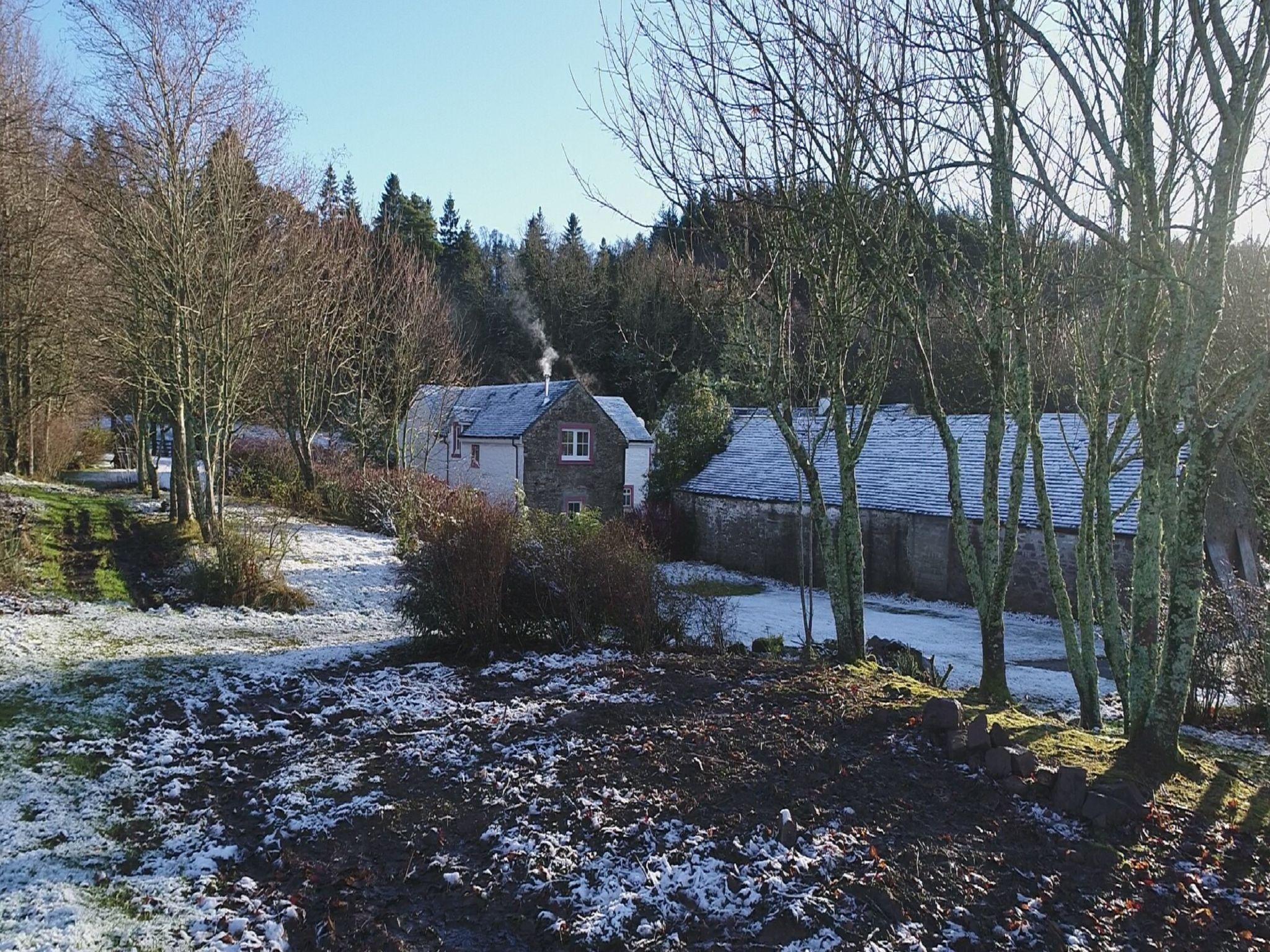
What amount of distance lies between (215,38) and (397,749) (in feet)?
48.9

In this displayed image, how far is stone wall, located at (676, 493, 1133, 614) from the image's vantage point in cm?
1941

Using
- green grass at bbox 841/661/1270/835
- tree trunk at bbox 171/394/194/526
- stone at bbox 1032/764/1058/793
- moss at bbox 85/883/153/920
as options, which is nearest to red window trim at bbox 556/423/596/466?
tree trunk at bbox 171/394/194/526

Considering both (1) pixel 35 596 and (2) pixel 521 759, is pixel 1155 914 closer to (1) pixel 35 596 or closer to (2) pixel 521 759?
(2) pixel 521 759

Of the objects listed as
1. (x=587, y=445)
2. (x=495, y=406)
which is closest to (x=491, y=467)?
(x=495, y=406)

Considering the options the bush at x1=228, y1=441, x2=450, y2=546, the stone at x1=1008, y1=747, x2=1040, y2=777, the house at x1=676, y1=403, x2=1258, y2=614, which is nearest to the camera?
the stone at x1=1008, y1=747, x2=1040, y2=777

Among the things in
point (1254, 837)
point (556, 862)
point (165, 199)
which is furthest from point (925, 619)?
point (165, 199)

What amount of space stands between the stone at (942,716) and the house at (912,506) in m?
10.7

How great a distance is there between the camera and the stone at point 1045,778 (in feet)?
17.3

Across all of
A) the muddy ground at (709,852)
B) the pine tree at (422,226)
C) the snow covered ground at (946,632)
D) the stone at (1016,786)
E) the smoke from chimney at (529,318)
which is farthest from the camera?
the pine tree at (422,226)

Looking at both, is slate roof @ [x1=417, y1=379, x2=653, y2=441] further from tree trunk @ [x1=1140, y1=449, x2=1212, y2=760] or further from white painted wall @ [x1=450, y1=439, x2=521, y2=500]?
tree trunk @ [x1=1140, y1=449, x2=1212, y2=760]

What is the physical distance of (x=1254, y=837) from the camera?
16.1 ft

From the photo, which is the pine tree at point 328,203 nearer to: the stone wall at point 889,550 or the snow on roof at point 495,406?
the snow on roof at point 495,406

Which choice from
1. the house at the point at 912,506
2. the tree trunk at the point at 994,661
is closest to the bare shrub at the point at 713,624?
the tree trunk at the point at 994,661

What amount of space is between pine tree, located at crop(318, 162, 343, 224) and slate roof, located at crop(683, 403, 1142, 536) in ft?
44.1
